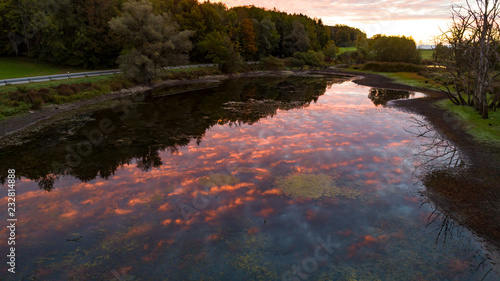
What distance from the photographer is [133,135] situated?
25172 millimetres

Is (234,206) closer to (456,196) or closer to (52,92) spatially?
(456,196)

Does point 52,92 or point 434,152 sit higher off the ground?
point 52,92

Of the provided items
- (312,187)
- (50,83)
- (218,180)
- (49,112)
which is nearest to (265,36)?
(50,83)

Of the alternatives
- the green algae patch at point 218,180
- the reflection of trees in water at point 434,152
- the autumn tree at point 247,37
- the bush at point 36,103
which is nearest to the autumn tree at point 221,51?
the autumn tree at point 247,37

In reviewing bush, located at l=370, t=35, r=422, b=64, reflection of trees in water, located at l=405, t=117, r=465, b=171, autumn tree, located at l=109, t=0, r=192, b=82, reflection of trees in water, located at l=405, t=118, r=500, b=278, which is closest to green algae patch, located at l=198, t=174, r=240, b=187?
reflection of trees in water, located at l=405, t=118, r=500, b=278

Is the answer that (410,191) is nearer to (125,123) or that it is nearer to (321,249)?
(321,249)

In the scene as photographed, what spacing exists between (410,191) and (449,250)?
4.72m

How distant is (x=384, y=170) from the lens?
17281mm

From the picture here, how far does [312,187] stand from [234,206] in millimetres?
4739

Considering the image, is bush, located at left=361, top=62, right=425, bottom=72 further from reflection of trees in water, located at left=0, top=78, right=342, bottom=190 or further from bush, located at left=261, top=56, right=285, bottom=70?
reflection of trees in water, located at left=0, top=78, right=342, bottom=190

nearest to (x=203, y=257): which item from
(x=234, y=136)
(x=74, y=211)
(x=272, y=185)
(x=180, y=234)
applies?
(x=180, y=234)

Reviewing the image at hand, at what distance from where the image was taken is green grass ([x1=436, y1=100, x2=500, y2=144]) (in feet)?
71.1

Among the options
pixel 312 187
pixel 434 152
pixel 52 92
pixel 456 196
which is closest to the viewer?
pixel 456 196

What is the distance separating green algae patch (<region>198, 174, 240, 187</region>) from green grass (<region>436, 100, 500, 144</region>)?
20175 millimetres
